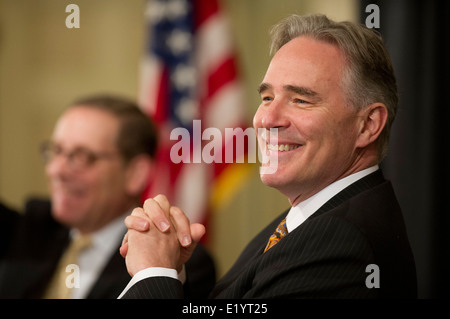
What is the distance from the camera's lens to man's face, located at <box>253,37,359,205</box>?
1.00 m

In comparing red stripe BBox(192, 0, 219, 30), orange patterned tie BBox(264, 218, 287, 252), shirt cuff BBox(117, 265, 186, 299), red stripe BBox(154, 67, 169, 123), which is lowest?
shirt cuff BBox(117, 265, 186, 299)

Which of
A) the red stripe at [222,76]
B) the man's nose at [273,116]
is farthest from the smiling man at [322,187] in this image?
the red stripe at [222,76]

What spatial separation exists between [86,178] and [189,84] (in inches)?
40.9

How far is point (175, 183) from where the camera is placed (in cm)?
223

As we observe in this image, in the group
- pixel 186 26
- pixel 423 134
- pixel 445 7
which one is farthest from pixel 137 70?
pixel 445 7

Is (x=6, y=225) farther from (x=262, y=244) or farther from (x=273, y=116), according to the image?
(x=273, y=116)

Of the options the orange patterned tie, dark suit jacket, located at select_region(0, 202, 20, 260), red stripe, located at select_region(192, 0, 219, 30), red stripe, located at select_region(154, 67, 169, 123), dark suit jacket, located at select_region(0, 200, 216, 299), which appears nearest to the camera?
the orange patterned tie

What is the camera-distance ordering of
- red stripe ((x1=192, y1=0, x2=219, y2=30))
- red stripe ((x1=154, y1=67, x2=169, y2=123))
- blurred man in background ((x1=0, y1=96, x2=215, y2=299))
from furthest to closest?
red stripe ((x1=154, y1=67, x2=169, y2=123)), red stripe ((x1=192, y1=0, x2=219, y2=30)), blurred man in background ((x1=0, y1=96, x2=215, y2=299))

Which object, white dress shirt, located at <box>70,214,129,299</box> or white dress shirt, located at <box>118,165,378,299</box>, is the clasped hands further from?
white dress shirt, located at <box>70,214,129,299</box>

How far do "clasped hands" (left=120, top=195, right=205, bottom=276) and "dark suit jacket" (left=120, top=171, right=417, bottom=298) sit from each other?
1.5 inches

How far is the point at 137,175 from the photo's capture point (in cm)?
166

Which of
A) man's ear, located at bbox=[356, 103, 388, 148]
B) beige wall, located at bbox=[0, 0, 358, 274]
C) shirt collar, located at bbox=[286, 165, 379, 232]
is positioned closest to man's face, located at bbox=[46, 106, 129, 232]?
shirt collar, located at bbox=[286, 165, 379, 232]

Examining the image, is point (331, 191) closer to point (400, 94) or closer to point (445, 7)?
point (400, 94)

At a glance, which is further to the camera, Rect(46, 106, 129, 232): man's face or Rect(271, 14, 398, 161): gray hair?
Rect(46, 106, 129, 232): man's face
